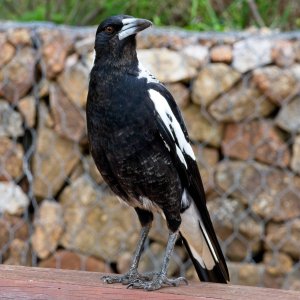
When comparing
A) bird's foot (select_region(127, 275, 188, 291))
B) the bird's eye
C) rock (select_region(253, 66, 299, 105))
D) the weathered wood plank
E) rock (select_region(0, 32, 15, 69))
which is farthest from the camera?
rock (select_region(0, 32, 15, 69))

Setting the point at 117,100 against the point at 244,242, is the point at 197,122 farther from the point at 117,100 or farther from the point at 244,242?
the point at 117,100

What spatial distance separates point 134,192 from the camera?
2.01m

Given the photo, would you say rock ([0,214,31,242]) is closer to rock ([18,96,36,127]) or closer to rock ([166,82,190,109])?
rock ([18,96,36,127])

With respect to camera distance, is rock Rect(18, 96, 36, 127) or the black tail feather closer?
the black tail feather

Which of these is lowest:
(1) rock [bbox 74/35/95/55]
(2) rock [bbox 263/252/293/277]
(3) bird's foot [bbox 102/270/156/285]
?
(2) rock [bbox 263/252/293/277]

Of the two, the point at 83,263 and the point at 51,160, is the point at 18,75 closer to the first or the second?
the point at 51,160

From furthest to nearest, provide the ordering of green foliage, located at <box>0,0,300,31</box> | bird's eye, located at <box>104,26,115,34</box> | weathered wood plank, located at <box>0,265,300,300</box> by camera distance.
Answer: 1. green foliage, located at <box>0,0,300,31</box>
2. bird's eye, located at <box>104,26,115,34</box>
3. weathered wood plank, located at <box>0,265,300,300</box>

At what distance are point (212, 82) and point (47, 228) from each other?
833mm

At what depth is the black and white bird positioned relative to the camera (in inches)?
76.1

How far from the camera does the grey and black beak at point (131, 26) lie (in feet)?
6.39

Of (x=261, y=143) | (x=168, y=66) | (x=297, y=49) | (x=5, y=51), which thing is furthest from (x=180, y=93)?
(x=5, y=51)

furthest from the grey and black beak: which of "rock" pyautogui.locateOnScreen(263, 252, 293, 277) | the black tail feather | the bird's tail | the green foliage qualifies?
the green foliage

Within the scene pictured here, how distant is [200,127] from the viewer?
3113mm

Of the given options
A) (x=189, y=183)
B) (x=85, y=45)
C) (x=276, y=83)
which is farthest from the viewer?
(x=85, y=45)
